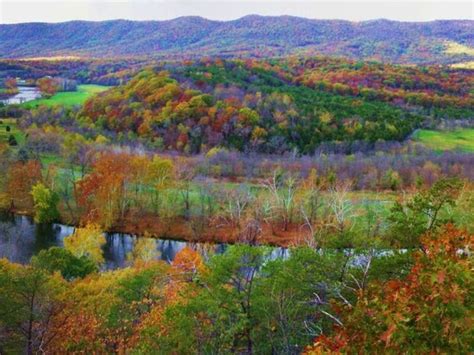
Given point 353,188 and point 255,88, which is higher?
point 255,88

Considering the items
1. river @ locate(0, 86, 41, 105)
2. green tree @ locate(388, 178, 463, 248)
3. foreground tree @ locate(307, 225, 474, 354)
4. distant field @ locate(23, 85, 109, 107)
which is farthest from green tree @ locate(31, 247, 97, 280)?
river @ locate(0, 86, 41, 105)

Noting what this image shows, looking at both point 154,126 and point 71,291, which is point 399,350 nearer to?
point 71,291

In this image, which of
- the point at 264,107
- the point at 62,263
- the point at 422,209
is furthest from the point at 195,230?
the point at 264,107

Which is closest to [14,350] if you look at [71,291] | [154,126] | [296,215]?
[71,291]

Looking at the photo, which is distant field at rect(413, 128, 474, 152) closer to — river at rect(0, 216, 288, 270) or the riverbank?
the riverbank

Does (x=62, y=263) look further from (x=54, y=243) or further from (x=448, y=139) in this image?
(x=448, y=139)

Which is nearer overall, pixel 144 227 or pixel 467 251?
pixel 467 251
